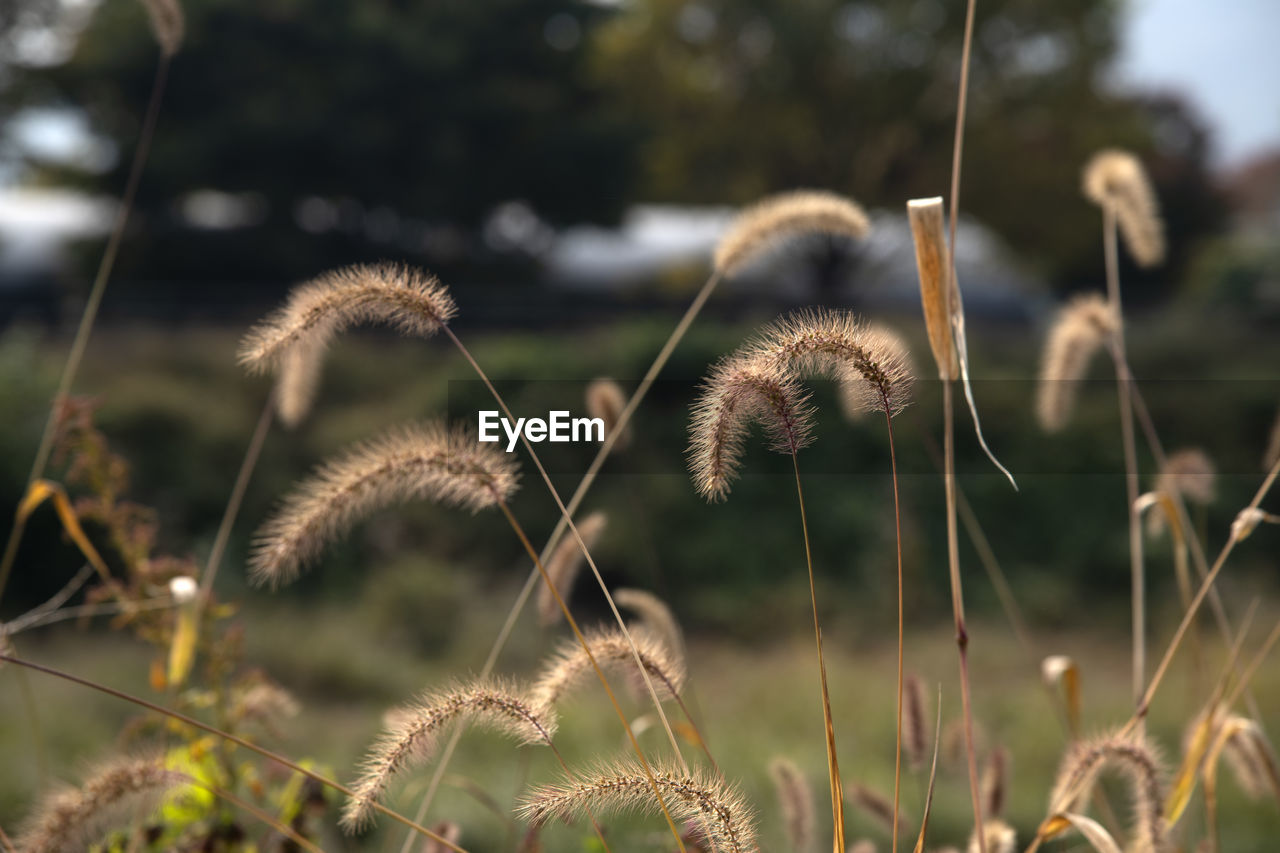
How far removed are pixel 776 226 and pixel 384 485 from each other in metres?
1.22

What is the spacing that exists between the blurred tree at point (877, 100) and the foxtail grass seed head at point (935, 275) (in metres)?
18.5

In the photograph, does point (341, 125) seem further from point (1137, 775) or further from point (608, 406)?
point (1137, 775)

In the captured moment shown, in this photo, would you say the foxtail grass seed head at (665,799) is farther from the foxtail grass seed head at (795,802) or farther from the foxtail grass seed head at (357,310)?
the foxtail grass seed head at (795,802)

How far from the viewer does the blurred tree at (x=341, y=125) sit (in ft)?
48.0

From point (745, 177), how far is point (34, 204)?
52.7 ft

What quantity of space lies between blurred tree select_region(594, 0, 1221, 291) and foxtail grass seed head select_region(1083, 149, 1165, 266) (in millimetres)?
17030

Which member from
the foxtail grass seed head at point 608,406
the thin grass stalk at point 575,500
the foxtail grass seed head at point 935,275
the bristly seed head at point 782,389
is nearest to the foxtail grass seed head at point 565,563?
the thin grass stalk at point 575,500

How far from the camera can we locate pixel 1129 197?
Result: 8.53ft

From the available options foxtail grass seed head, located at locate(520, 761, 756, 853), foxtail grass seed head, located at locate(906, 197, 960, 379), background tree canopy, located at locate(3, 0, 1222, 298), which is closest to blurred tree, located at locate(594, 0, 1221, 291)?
background tree canopy, located at locate(3, 0, 1222, 298)


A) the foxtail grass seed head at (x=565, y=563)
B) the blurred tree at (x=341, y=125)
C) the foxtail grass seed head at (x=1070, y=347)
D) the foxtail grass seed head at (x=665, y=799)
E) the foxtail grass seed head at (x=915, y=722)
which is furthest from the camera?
the blurred tree at (x=341, y=125)

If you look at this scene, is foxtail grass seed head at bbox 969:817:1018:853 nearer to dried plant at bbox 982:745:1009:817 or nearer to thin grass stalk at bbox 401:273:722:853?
dried plant at bbox 982:745:1009:817

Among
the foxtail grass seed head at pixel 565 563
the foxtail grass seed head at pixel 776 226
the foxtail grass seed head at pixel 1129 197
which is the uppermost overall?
the foxtail grass seed head at pixel 1129 197

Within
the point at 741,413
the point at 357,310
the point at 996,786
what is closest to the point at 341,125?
the point at 357,310

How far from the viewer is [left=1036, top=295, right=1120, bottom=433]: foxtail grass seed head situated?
2.37m
